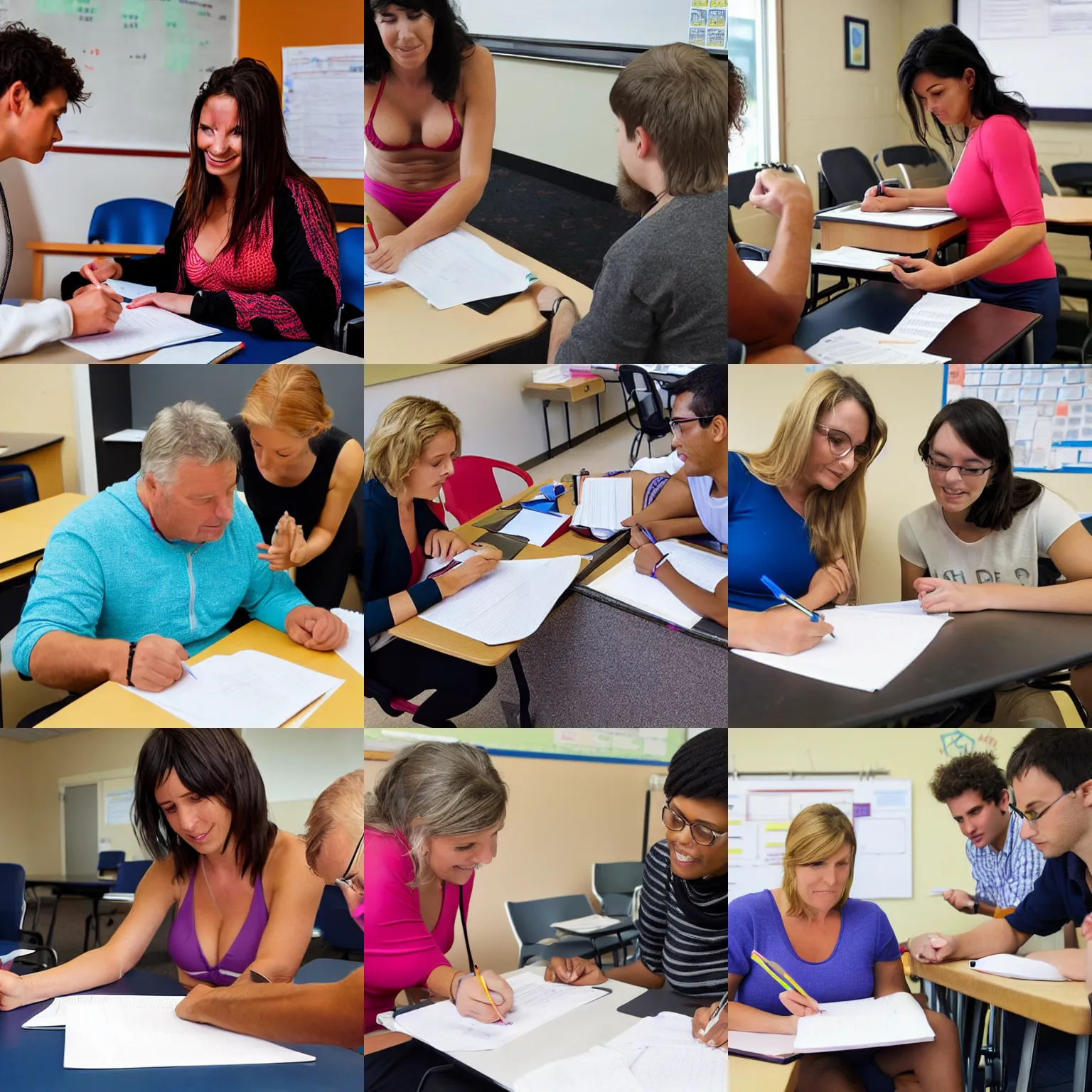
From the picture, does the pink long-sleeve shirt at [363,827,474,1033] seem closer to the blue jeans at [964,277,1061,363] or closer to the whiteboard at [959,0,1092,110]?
the blue jeans at [964,277,1061,363]

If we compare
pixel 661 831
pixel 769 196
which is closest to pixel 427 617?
pixel 661 831

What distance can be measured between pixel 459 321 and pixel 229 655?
82 cm

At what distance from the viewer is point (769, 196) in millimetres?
1980

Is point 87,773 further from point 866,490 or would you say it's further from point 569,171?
point 866,490

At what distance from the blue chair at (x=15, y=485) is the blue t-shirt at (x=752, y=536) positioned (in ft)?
4.61

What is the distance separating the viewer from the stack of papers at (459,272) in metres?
1.99

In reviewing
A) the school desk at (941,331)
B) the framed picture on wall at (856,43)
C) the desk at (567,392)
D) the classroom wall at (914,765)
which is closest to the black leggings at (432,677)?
the desk at (567,392)

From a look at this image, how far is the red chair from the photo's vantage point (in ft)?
6.68

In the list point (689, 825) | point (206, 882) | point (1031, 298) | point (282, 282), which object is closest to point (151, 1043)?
point (206, 882)

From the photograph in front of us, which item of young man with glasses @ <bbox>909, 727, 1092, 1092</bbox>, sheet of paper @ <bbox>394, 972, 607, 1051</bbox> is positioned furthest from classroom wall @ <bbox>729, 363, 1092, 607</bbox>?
sheet of paper @ <bbox>394, 972, 607, 1051</bbox>

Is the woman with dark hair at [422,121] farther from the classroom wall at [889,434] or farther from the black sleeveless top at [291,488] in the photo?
the classroom wall at [889,434]

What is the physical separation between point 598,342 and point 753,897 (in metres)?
1.22

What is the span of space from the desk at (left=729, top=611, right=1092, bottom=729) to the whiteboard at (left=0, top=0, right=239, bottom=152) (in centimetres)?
156

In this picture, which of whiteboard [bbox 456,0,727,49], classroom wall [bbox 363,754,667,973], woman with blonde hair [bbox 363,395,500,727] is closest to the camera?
whiteboard [bbox 456,0,727,49]
